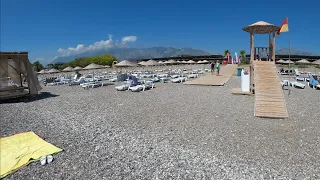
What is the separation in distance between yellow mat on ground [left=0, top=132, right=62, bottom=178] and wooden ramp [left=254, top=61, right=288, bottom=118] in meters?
6.54

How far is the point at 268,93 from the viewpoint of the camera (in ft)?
30.3

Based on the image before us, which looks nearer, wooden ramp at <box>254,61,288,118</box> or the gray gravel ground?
the gray gravel ground

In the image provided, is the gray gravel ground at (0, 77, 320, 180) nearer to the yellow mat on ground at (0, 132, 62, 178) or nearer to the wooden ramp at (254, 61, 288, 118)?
the yellow mat on ground at (0, 132, 62, 178)

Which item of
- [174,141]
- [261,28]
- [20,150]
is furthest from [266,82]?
[20,150]

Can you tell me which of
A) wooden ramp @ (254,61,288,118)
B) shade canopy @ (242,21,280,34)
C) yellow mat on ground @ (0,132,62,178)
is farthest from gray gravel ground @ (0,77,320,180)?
shade canopy @ (242,21,280,34)

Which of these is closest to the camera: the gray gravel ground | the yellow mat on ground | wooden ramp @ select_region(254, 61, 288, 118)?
the gray gravel ground

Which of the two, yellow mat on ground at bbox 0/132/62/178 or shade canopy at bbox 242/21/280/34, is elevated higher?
shade canopy at bbox 242/21/280/34

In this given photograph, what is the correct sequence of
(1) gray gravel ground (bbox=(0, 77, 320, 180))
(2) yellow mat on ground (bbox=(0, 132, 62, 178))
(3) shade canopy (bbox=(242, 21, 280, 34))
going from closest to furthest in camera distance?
(1) gray gravel ground (bbox=(0, 77, 320, 180)), (2) yellow mat on ground (bbox=(0, 132, 62, 178)), (3) shade canopy (bbox=(242, 21, 280, 34))

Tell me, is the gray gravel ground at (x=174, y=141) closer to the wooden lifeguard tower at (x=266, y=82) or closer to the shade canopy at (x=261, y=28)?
the wooden lifeguard tower at (x=266, y=82)

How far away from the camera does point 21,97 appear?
1317cm

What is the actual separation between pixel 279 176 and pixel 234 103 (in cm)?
616

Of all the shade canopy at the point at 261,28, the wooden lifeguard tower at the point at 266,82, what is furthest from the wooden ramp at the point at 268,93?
the shade canopy at the point at 261,28

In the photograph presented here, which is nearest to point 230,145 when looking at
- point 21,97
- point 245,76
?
point 245,76

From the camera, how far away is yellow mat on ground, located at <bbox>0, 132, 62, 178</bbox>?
15.6 feet
